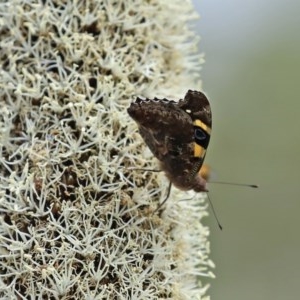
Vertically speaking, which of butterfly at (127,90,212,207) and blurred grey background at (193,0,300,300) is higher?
butterfly at (127,90,212,207)

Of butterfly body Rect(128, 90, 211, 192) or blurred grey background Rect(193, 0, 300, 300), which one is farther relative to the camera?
blurred grey background Rect(193, 0, 300, 300)

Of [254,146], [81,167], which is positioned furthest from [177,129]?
[254,146]

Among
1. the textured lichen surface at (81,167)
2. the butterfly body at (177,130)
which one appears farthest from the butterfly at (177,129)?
the textured lichen surface at (81,167)

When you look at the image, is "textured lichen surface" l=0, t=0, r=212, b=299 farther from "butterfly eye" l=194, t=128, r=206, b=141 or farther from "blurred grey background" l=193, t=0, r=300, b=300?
"blurred grey background" l=193, t=0, r=300, b=300

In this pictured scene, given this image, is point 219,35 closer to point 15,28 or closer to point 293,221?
point 293,221

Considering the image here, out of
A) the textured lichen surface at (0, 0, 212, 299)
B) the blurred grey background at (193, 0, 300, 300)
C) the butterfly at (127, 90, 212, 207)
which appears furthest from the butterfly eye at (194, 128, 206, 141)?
the blurred grey background at (193, 0, 300, 300)

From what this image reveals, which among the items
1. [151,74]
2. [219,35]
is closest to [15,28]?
[151,74]

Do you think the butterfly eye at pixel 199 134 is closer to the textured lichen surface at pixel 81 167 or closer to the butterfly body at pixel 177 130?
the butterfly body at pixel 177 130
